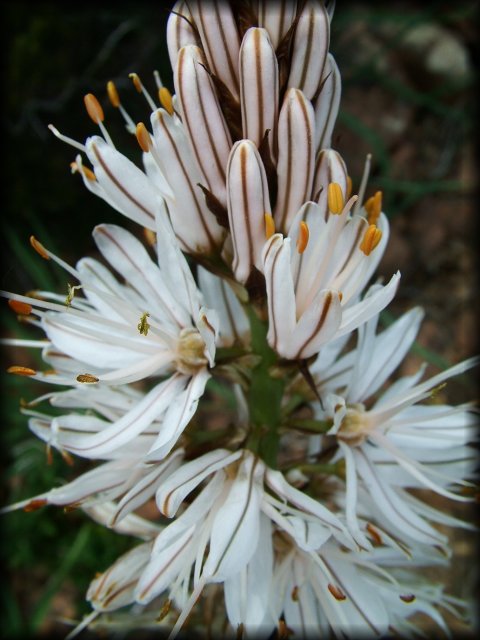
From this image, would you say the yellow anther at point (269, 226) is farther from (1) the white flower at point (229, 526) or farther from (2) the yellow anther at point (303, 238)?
(1) the white flower at point (229, 526)

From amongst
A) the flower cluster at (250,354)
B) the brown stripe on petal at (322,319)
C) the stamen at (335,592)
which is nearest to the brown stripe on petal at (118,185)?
the flower cluster at (250,354)

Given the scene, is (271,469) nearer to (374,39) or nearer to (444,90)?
(444,90)

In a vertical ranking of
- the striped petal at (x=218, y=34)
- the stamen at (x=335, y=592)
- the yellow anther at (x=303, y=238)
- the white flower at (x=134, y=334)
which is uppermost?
the striped petal at (x=218, y=34)

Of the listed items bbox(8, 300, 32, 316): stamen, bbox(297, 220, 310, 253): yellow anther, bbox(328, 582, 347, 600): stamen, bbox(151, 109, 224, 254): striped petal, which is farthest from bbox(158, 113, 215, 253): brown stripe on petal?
bbox(328, 582, 347, 600): stamen

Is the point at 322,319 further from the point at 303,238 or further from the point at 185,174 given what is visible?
the point at 185,174

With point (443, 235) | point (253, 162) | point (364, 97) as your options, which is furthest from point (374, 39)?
point (253, 162)

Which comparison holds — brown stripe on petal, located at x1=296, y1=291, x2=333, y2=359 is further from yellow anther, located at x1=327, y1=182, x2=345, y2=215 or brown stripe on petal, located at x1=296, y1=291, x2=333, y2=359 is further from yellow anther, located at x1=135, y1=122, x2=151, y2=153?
yellow anther, located at x1=135, y1=122, x2=151, y2=153
